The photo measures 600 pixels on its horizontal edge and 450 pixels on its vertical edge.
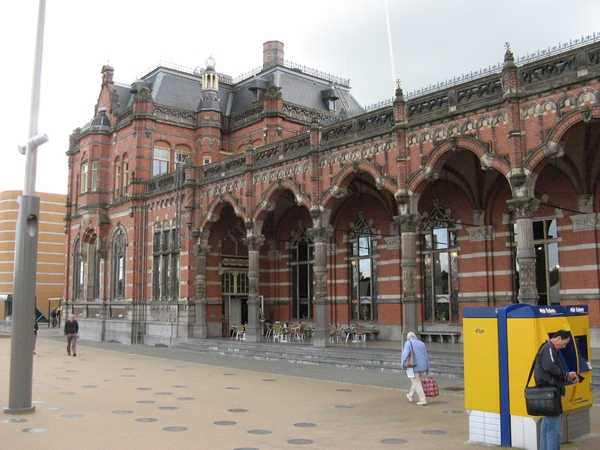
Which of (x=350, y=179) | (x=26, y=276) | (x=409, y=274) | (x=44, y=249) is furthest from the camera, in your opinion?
(x=44, y=249)

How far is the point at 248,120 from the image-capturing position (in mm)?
33031

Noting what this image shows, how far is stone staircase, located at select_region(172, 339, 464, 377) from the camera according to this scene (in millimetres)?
16859

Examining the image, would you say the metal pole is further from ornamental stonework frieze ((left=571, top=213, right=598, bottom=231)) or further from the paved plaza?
ornamental stonework frieze ((left=571, top=213, right=598, bottom=231))

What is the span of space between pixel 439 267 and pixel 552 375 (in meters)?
15.6

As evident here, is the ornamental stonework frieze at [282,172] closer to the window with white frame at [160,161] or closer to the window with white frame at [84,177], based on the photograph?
the window with white frame at [160,161]

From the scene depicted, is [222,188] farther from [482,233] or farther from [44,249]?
[44,249]

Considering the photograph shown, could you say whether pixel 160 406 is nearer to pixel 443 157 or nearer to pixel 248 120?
pixel 443 157

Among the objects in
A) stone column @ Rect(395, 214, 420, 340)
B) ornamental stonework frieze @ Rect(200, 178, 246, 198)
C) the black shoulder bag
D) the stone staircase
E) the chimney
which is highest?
the chimney

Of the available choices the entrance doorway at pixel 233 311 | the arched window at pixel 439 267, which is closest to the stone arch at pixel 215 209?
the entrance doorway at pixel 233 311

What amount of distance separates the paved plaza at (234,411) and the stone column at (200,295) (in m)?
9.05

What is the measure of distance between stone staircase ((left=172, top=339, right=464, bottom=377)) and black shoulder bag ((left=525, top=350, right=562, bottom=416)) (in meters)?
Answer: 8.90

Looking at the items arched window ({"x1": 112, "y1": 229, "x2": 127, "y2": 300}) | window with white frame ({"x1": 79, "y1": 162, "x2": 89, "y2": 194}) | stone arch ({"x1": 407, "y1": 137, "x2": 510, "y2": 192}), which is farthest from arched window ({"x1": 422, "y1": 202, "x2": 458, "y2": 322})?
window with white frame ({"x1": 79, "y1": 162, "x2": 89, "y2": 194})

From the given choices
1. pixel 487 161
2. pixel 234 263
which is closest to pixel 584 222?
pixel 487 161

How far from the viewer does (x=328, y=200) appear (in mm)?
22141
